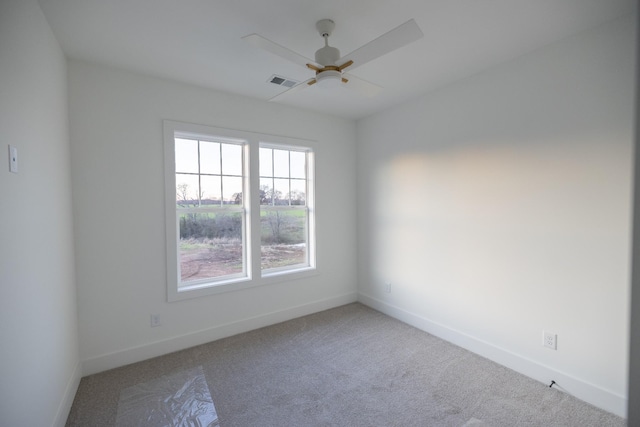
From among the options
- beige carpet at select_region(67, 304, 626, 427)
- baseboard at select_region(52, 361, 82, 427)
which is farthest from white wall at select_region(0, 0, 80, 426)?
beige carpet at select_region(67, 304, 626, 427)

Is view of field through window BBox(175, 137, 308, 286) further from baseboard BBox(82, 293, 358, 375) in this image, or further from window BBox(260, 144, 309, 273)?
baseboard BBox(82, 293, 358, 375)

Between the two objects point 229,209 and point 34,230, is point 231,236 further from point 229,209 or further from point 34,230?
point 34,230

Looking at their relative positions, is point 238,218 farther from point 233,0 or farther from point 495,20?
point 495,20

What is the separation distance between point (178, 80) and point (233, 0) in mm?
1372

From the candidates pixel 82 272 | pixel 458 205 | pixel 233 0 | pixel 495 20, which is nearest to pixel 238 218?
pixel 82 272

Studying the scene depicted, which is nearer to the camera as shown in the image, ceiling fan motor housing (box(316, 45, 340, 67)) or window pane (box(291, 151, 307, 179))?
ceiling fan motor housing (box(316, 45, 340, 67))

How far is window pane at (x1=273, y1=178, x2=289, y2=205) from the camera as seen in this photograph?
3621 millimetres

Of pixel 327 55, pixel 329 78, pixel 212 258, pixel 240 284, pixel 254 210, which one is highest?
pixel 327 55

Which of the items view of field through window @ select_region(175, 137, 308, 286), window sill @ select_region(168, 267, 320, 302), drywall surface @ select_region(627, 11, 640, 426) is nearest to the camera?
drywall surface @ select_region(627, 11, 640, 426)

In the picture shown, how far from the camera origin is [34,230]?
1612 millimetres

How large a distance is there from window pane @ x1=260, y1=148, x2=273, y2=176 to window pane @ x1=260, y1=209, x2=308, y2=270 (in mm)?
470

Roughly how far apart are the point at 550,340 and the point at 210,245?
3237 mm

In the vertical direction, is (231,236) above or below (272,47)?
below

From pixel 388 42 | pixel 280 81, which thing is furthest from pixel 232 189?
pixel 388 42
